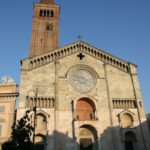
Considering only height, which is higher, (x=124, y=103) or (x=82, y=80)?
(x=82, y=80)

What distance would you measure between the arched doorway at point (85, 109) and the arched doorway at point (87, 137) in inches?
49.8

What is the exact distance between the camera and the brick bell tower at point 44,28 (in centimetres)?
4434

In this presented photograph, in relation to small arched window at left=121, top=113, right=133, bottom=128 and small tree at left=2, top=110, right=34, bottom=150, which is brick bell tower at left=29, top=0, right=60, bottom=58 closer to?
small arched window at left=121, top=113, right=133, bottom=128

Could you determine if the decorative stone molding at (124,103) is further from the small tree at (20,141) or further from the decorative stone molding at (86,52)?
the small tree at (20,141)

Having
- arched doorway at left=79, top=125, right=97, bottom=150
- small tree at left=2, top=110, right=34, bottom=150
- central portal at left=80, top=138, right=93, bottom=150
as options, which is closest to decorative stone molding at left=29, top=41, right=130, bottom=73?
arched doorway at left=79, top=125, right=97, bottom=150

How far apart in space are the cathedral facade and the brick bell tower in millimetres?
12310

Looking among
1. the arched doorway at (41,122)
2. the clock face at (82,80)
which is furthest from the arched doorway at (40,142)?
the clock face at (82,80)

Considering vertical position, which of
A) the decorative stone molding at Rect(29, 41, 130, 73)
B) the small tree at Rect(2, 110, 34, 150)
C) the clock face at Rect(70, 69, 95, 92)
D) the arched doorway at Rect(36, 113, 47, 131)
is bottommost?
the small tree at Rect(2, 110, 34, 150)

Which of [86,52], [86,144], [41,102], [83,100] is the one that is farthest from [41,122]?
[86,52]

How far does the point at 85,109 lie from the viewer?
29.9 meters

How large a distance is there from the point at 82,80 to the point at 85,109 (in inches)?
161

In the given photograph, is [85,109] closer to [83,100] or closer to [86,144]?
[83,100]

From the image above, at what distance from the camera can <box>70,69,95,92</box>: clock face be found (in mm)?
30562

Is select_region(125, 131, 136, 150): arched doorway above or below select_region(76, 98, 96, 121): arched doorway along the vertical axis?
below
